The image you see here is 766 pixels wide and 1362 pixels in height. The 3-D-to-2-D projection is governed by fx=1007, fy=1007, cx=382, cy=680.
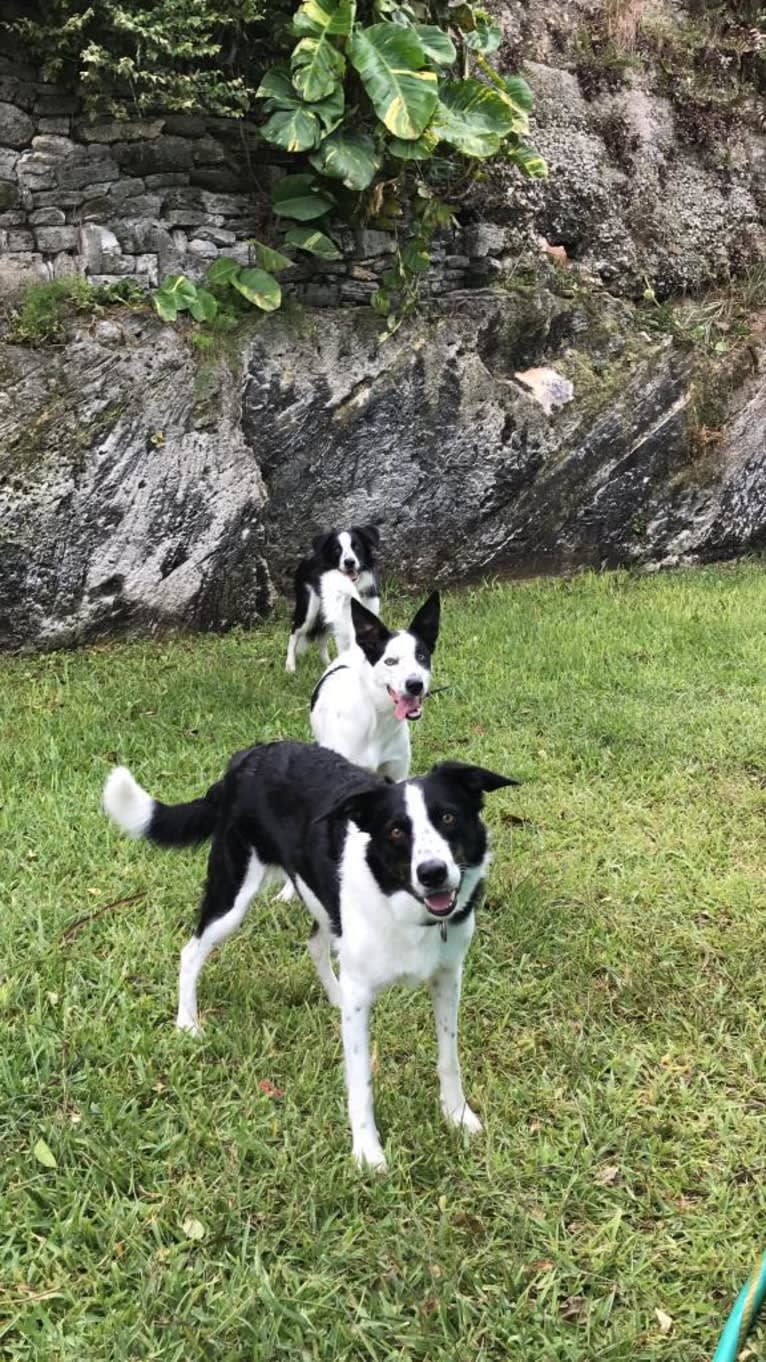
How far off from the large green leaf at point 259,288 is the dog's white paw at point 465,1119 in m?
6.93

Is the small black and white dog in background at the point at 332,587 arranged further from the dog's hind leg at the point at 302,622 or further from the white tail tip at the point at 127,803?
the white tail tip at the point at 127,803

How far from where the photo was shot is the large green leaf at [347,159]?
7.87 m

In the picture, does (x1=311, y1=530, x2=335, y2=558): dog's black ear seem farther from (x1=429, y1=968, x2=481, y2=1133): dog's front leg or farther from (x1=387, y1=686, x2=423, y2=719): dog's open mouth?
(x1=429, y1=968, x2=481, y2=1133): dog's front leg

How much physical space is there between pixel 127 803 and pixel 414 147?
674cm

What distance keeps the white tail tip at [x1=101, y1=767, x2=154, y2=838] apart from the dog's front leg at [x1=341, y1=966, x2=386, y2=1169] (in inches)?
38.5

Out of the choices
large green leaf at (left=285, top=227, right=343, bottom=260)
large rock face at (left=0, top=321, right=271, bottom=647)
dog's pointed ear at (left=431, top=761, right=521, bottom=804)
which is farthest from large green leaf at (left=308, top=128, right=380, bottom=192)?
dog's pointed ear at (left=431, top=761, right=521, bottom=804)

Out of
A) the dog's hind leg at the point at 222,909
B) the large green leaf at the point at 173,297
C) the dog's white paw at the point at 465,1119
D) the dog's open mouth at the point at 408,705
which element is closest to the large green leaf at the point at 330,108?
the large green leaf at the point at 173,297

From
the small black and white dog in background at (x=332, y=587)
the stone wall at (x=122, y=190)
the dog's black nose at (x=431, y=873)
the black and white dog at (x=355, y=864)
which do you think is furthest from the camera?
the stone wall at (x=122, y=190)

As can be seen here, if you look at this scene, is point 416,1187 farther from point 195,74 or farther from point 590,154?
point 590,154

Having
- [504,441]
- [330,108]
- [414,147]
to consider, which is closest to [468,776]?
[330,108]

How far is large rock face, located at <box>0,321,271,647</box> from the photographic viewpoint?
7.19m

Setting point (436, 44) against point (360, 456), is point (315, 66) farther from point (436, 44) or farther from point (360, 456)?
point (360, 456)

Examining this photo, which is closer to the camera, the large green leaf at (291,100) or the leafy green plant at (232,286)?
the large green leaf at (291,100)

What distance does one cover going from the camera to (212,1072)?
290 cm
